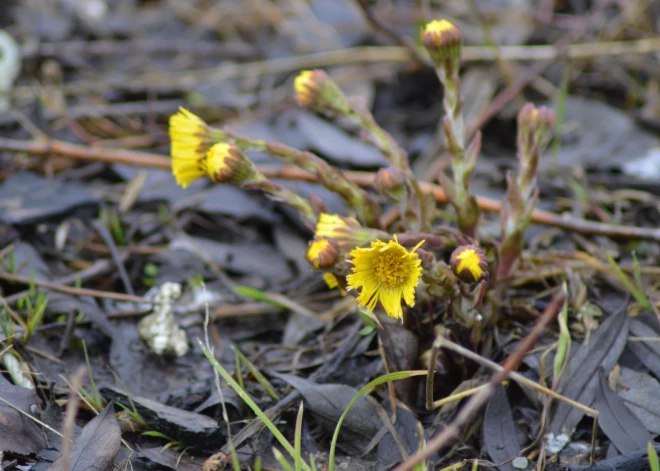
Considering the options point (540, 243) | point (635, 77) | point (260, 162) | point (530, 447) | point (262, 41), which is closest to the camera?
point (530, 447)

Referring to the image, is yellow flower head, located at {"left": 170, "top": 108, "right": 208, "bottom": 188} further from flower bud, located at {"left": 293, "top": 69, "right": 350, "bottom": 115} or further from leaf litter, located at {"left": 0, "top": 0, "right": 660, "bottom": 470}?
leaf litter, located at {"left": 0, "top": 0, "right": 660, "bottom": 470}

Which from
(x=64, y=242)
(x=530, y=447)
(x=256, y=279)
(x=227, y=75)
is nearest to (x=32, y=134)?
(x=64, y=242)

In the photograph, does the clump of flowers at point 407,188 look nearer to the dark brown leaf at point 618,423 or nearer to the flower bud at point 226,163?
the flower bud at point 226,163

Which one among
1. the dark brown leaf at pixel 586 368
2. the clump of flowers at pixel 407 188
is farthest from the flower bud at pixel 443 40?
the dark brown leaf at pixel 586 368

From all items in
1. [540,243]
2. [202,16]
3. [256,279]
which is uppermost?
[202,16]

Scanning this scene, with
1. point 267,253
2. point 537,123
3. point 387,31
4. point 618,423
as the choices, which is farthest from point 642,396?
point 387,31

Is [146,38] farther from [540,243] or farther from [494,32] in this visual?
[540,243]
